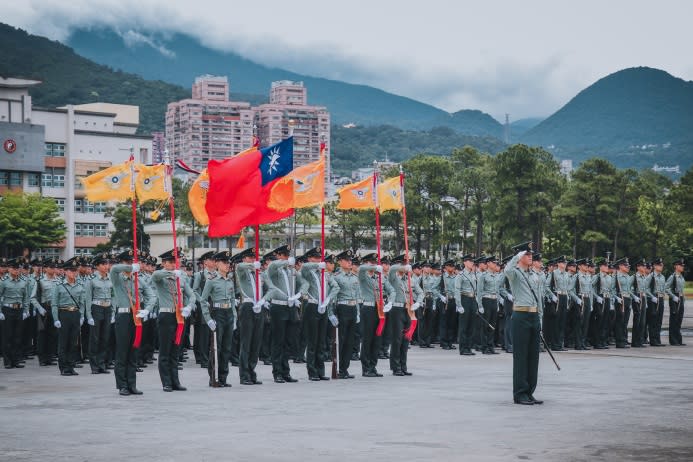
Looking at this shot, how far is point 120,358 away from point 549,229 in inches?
2504

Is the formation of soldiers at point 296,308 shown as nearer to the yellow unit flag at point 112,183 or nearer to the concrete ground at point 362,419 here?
the concrete ground at point 362,419

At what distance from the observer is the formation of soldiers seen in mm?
14523

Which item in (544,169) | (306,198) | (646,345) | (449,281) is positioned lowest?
(646,345)

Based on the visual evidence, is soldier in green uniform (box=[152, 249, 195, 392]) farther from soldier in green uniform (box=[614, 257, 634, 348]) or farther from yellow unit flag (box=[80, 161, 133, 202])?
soldier in green uniform (box=[614, 257, 634, 348])

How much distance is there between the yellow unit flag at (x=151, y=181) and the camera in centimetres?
1603

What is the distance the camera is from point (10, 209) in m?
76.1

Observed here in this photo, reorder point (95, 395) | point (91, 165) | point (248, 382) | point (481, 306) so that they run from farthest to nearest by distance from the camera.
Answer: point (91, 165) < point (481, 306) < point (248, 382) < point (95, 395)

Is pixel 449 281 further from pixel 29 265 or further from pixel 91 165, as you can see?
pixel 91 165

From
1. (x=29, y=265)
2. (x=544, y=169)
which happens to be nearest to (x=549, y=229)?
(x=544, y=169)

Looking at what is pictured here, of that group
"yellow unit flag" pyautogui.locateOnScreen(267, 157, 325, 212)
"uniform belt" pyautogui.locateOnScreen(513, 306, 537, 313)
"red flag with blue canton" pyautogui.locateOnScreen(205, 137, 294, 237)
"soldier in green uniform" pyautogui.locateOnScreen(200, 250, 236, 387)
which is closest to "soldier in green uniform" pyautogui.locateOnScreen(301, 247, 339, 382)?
"yellow unit flag" pyautogui.locateOnScreen(267, 157, 325, 212)

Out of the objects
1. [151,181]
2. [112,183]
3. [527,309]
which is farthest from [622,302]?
[112,183]

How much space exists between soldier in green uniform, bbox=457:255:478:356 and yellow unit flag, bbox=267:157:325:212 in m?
6.04

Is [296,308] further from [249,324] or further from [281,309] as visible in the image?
[249,324]

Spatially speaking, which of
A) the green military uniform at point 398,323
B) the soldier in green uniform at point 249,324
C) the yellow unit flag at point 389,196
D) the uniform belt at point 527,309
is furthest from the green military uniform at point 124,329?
the uniform belt at point 527,309
